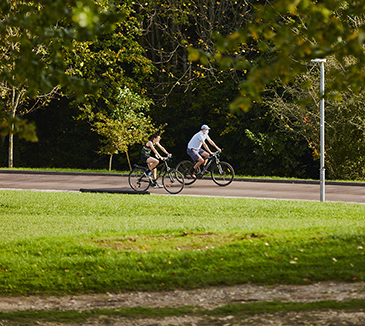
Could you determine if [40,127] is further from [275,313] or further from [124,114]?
[275,313]

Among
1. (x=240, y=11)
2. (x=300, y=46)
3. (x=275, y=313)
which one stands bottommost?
(x=275, y=313)

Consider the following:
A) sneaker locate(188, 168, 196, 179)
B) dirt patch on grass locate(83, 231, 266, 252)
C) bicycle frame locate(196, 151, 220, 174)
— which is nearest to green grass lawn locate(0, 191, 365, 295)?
dirt patch on grass locate(83, 231, 266, 252)

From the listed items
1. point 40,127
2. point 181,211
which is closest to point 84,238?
point 181,211

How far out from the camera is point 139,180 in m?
17.5

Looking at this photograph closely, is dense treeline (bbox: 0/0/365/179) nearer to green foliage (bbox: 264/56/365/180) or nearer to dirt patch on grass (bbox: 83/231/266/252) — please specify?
green foliage (bbox: 264/56/365/180)

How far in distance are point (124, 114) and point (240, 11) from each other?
8.35m

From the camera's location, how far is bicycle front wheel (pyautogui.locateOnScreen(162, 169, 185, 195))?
17359mm

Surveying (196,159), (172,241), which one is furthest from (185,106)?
(172,241)

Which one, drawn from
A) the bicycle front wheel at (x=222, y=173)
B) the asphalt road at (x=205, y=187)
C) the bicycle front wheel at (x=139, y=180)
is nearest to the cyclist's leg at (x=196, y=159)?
the asphalt road at (x=205, y=187)

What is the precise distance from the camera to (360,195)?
17.2 meters

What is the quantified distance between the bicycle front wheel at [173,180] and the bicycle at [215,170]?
102 centimetres

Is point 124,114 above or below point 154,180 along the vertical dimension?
above

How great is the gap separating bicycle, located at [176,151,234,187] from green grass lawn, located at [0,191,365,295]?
600cm

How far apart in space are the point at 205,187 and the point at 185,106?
1341cm
